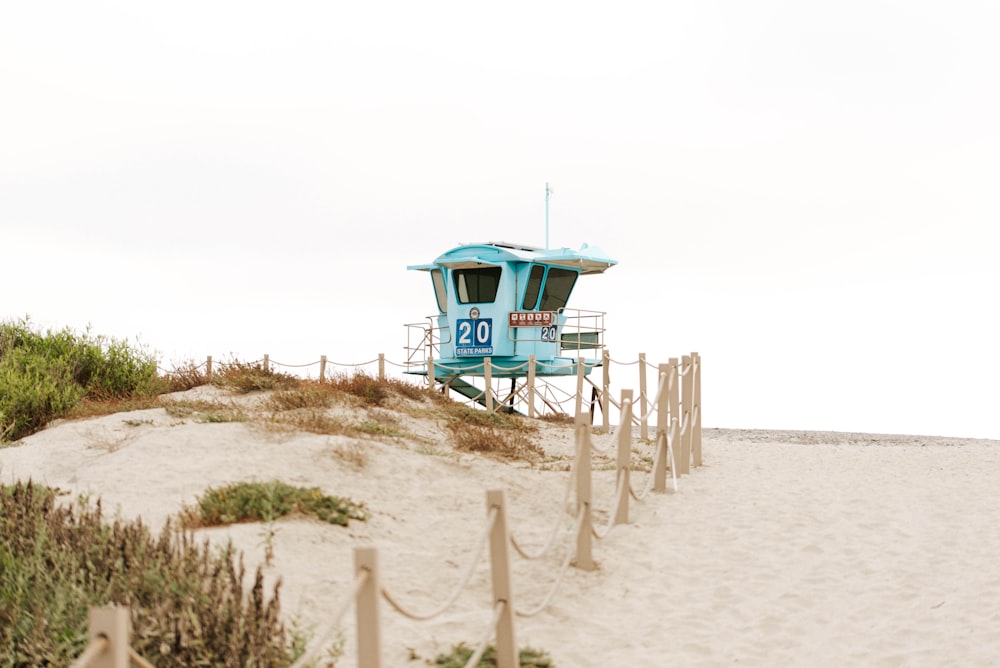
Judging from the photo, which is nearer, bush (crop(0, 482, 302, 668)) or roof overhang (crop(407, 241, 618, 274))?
bush (crop(0, 482, 302, 668))

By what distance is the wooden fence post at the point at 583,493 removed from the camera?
7430 mm

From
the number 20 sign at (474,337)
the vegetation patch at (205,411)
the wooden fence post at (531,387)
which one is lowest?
the vegetation patch at (205,411)

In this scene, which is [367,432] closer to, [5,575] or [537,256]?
[5,575]

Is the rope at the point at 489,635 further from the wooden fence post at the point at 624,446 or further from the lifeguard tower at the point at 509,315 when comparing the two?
the lifeguard tower at the point at 509,315

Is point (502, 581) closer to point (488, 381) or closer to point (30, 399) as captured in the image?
point (30, 399)

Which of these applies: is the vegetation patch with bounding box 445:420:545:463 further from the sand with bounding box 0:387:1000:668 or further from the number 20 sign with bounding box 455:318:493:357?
the number 20 sign with bounding box 455:318:493:357

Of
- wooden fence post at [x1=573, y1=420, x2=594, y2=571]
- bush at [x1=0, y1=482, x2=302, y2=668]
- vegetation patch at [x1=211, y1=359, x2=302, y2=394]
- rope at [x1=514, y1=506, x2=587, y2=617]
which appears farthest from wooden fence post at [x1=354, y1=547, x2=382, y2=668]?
vegetation patch at [x1=211, y1=359, x2=302, y2=394]

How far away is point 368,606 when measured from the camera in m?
3.94

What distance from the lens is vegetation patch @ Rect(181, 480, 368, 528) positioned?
775cm

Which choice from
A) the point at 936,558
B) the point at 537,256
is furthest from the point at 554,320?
the point at 936,558

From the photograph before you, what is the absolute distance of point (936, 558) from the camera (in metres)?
8.83

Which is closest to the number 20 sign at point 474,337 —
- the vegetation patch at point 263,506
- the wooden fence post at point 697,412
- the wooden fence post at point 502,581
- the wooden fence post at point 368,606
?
the wooden fence post at point 697,412

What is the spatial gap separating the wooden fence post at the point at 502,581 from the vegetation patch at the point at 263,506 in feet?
9.29

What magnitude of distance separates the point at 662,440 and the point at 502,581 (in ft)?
20.1
